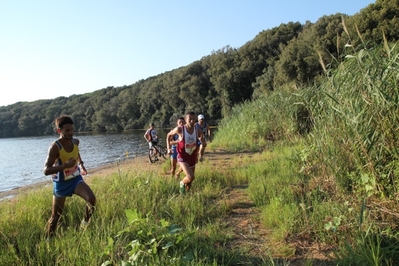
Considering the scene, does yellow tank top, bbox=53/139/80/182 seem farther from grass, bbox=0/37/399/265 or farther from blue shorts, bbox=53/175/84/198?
grass, bbox=0/37/399/265

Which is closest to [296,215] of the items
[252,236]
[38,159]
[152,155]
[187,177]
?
[252,236]

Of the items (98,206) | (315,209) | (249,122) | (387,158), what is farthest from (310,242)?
(249,122)

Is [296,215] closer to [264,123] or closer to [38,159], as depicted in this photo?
[264,123]

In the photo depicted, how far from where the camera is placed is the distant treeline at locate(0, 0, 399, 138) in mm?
25406

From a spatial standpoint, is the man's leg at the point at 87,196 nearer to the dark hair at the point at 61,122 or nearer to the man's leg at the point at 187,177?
the dark hair at the point at 61,122

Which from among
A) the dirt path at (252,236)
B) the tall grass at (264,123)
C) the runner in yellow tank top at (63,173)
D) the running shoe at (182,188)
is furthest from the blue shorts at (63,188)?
the tall grass at (264,123)

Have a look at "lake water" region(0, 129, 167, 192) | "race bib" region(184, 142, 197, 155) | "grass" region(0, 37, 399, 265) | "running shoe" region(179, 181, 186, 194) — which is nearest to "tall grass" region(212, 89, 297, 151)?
"race bib" region(184, 142, 197, 155)

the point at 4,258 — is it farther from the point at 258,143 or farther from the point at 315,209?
the point at 258,143

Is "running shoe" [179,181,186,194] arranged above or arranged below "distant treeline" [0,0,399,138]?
below

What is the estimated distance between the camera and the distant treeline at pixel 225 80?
83.4ft

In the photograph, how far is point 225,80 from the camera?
2256 inches

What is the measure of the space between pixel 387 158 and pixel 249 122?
11.8m

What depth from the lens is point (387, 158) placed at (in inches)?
134

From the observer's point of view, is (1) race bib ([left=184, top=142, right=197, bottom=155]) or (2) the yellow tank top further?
(1) race bib ([left=184, top=142, right=197, bottom=155])
